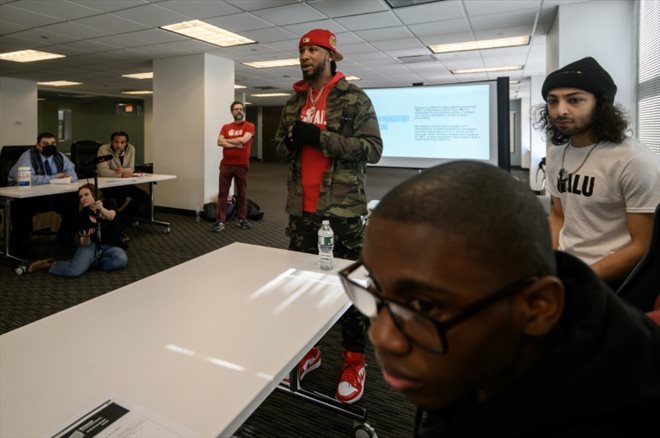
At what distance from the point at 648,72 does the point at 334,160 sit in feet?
10.8

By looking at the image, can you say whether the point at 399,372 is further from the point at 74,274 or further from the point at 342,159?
the point at 74,274

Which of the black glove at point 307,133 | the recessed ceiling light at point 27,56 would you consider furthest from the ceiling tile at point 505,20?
the recessed ceiling light at point 27,56

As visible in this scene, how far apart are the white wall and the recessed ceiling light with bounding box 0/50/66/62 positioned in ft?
8.07

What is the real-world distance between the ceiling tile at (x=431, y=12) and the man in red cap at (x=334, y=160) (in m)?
3.09

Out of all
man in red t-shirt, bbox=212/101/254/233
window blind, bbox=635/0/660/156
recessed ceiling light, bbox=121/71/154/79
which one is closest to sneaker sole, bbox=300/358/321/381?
window blind, bbox=635/0/660/156

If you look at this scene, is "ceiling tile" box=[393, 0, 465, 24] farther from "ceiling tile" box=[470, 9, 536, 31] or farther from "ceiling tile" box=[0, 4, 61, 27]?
"ceiling tile" box=[0, 4, 61, 27]

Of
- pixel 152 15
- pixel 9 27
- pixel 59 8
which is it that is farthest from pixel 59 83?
pixel 152 15

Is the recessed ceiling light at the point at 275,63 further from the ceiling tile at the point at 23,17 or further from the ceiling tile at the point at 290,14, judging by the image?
the ceiling tile at the point at 23,17

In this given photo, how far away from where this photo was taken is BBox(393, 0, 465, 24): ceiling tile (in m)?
4.47

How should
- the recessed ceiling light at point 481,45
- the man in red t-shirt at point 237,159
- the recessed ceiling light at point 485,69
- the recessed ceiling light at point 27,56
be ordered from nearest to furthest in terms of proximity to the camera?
1. the man in red t-shirt at point 237,159
2. the recessed ceiling light at point 481,45
3. the recessed ceiling light at point 27,56
4. the recessed ceiling light at point 485,69

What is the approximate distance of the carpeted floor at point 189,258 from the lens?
1.81 metres

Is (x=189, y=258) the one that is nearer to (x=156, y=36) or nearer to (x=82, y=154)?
(x=82, y=154)

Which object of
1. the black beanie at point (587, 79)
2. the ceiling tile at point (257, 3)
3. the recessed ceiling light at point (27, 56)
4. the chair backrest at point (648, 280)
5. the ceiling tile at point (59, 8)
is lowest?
the chair backrest at point (648, 280)

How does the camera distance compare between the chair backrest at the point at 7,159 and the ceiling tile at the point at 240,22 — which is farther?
the ceiling tile at the point at 240,22
